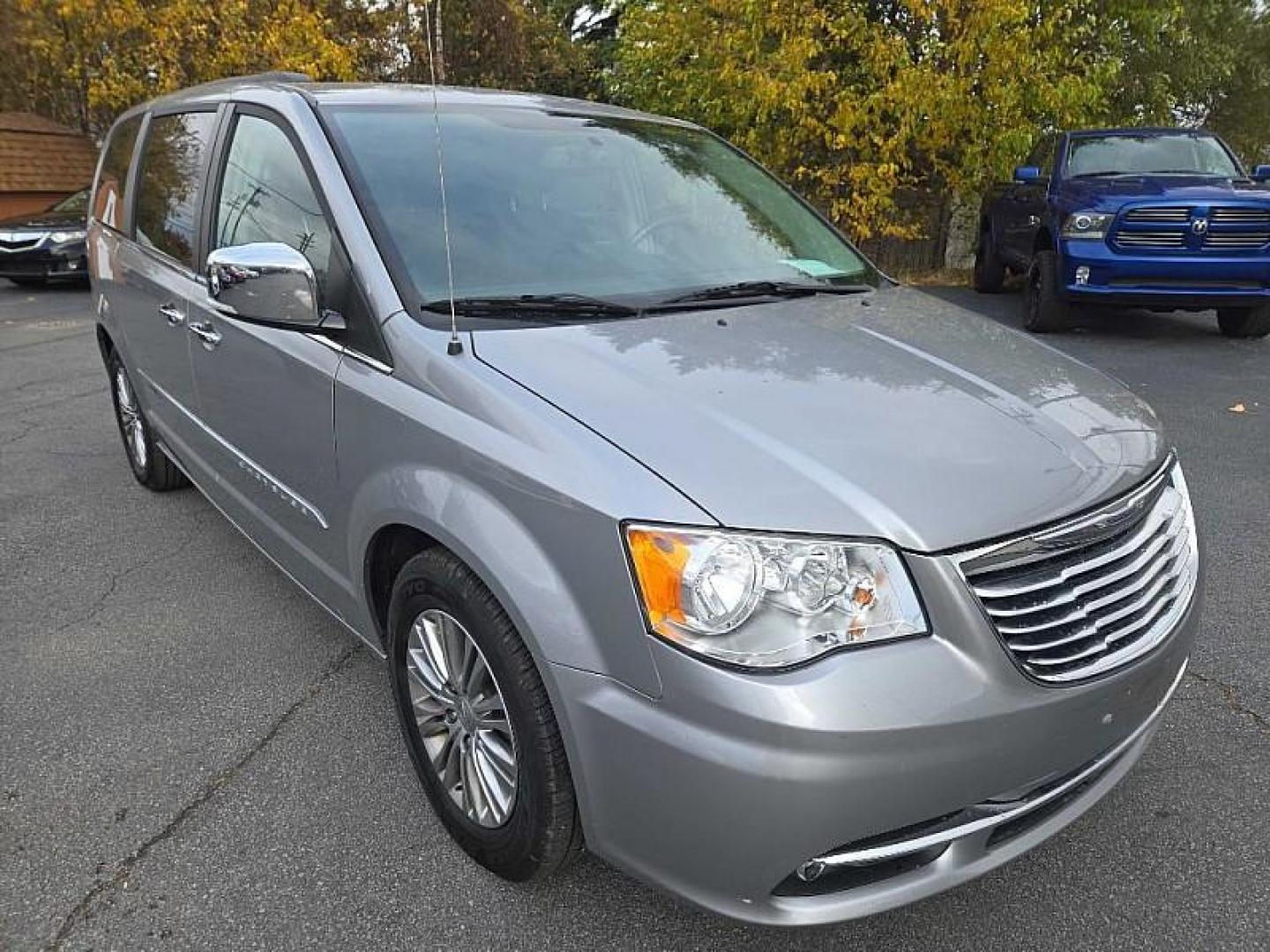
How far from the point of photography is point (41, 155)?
1656cm

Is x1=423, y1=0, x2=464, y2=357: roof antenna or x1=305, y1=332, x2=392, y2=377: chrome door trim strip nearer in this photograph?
x1=423, y1=0, x2=464, y2=357: roof antenna

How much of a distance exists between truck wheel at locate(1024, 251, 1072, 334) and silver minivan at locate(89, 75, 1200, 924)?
6117 mm

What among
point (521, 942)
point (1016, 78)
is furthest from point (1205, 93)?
point (521, 942)

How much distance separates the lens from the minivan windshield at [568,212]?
2.44 m

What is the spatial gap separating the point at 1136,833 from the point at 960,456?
116cm

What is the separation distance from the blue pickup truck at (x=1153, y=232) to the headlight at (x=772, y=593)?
7.26 meters

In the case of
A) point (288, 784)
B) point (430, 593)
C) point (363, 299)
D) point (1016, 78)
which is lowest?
point (288, 784)

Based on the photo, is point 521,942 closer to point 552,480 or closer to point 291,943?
point 291,943

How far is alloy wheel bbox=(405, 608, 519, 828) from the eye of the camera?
2.02 m

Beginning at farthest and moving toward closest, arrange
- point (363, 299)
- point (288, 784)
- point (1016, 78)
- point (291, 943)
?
point (1016, 78) < point (288, 784) < point (363, 299) < point (291, 943)

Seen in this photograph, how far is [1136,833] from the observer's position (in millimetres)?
2281

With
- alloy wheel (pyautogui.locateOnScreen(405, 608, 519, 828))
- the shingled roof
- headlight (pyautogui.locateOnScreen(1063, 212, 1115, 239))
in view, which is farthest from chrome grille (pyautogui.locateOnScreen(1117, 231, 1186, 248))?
the shingled roof

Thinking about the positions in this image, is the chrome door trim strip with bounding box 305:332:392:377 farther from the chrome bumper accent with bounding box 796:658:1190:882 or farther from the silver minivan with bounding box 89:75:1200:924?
the chrome bumper accent with bounding box 796:658:1190:882

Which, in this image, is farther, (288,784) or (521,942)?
(288,784)
